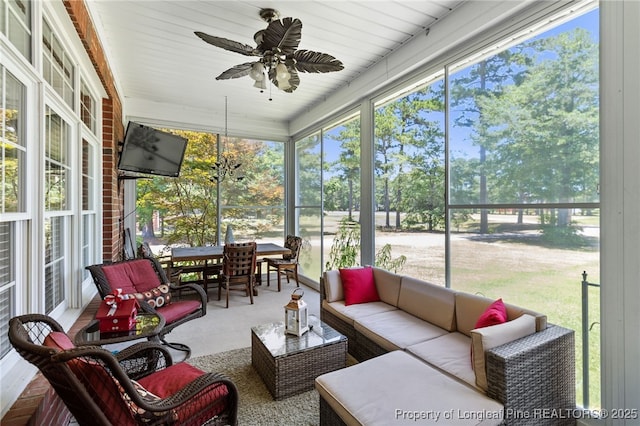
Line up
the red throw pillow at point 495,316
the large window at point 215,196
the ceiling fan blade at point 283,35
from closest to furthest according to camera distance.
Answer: the red throw pillow at point 495,316
the ceiling fan blade at point 283,35
the large window at point 215,196

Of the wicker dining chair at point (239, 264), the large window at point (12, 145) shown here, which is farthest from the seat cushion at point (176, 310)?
the large window at point (12, 145)

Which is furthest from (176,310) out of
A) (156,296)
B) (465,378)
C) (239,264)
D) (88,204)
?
(465,378)

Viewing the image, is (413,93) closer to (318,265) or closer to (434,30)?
(434,30)

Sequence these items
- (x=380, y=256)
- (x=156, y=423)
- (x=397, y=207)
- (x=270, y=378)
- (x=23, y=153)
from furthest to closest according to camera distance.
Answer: (x=380, y=256) < (x=397, y=207) < (x=270, y=378) < (x=23, y=153) < (x=156, y=423)

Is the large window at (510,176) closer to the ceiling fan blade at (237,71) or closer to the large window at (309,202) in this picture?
the ceiling fan blade at (237,71)

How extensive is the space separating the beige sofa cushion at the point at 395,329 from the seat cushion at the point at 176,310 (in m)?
1.62

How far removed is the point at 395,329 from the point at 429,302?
0.43 m

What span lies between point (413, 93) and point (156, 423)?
3.62m

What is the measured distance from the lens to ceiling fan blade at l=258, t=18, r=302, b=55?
207cm

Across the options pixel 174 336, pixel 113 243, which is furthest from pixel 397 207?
pixel 113 243

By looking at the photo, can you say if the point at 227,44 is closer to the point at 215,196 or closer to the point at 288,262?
the point at 288,262

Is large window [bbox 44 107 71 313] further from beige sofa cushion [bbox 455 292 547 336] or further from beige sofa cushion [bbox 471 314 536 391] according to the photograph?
beige sofa cushion [bbox 455 292 547 336]

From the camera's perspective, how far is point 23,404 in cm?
137

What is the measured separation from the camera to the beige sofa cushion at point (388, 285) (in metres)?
3.00
